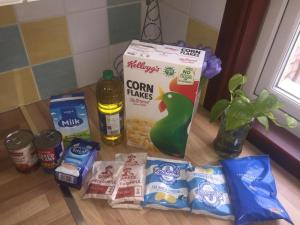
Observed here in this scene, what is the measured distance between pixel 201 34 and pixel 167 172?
44cm

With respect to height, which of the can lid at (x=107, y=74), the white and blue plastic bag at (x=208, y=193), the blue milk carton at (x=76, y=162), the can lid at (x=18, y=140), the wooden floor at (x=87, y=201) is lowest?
the wooden floor at (x=87, y=201)

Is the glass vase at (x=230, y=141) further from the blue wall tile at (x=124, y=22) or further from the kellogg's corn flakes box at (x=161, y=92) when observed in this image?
the blue wall tile at (x=124, y=22)

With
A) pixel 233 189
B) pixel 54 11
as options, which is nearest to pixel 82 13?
pixel 54 11

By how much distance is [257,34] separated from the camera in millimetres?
796

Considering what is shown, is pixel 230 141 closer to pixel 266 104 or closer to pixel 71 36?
pixel 266 104

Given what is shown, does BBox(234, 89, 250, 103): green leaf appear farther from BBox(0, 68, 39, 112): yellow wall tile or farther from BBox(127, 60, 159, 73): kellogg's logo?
BBox(0, 68, 39, 112): yellow wall tile

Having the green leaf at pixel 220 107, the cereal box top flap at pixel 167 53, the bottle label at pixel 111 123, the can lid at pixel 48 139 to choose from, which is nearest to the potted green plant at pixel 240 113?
the green leaf at pixel 220 107

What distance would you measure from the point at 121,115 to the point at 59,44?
0.33 meters

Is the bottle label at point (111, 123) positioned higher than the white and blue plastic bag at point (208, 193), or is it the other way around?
the bottle label at point (111, 123)

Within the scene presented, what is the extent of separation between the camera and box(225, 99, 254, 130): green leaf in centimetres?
68

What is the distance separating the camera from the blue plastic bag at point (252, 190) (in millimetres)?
630

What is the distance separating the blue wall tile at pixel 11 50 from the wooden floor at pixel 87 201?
7.7 inches

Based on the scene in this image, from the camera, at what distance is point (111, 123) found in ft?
2.52

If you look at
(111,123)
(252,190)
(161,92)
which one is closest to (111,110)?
(111,123)
